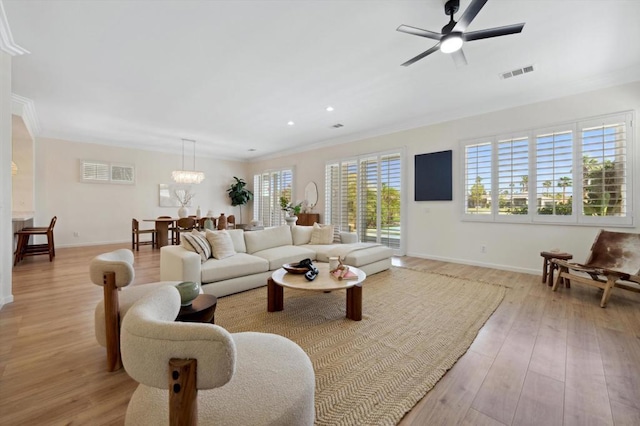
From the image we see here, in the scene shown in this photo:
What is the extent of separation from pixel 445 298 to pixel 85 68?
533 cm

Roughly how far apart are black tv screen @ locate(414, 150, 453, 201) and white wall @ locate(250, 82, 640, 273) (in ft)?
0.37

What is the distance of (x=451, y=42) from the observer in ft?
7.90

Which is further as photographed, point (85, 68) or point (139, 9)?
point (85, 68)

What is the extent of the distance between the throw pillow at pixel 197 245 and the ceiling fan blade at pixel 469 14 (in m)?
3.49

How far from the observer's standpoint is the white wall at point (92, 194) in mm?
6363

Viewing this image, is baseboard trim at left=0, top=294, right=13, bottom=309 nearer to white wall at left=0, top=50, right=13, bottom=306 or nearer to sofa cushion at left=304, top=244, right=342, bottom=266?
white wall at left=0, top=50, right=13, bottom=306

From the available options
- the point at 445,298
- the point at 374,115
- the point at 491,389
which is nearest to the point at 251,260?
the point at 445,298

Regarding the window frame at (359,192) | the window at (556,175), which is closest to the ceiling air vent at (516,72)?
the window at (556,175)

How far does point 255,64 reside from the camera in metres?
3.32

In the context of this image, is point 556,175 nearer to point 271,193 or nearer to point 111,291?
point 111,291

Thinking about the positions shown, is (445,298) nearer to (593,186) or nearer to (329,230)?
(329,230)

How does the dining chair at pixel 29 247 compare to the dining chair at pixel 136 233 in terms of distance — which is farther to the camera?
the dining chair at pixel 136 233

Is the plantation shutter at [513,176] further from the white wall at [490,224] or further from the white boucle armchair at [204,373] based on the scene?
the white boucle armchair at [204,373]

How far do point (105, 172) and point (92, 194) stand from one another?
0.65 m
